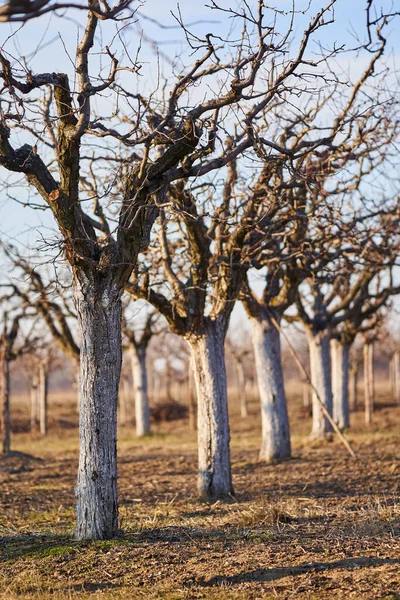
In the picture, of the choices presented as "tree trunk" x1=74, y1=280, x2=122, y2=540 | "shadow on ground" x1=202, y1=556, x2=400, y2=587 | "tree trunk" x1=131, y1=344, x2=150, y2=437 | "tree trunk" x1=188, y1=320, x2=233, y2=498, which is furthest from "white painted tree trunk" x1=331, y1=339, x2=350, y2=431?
"shadow on ground" x1=202, y1=556, x2=400, y2=587

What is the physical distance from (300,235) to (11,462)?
10.4 metres

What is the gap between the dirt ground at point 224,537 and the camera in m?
6.04

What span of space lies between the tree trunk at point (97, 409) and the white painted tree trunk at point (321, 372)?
503 inches

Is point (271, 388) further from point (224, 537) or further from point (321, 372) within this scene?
point (224, 537)

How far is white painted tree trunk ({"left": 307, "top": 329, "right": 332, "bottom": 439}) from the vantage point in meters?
19.9

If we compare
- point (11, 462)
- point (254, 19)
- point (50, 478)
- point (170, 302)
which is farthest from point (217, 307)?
point (11, 462)

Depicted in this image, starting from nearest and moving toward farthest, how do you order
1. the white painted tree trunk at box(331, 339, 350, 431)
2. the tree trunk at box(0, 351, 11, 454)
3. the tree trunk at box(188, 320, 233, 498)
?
1. the tree trunk at box(188, 320, 233, 498)
2. the tree trunk at box(0, 351, 11, 454)
3. the white painted tree trunk at box(331, 339, 350, 431)

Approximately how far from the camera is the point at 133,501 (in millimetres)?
11812

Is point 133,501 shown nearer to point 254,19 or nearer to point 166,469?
point 166,469

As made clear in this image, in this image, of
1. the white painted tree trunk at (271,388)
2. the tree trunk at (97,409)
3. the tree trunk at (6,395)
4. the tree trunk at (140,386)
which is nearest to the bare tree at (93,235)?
the tree trunk at (97,409)

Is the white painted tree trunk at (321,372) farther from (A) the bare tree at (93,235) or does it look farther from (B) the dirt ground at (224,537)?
(A) the bare tree at (93,235)

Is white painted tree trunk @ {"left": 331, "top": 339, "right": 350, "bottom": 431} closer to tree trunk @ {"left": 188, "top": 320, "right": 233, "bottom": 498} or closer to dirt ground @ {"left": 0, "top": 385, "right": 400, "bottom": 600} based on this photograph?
dirt ground @ {"left": 0, "top": 385, "right": 400, "bottom": 600}

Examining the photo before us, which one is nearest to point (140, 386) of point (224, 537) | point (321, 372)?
point (321, 372)

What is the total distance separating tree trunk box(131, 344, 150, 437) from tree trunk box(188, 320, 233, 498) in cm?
1485
